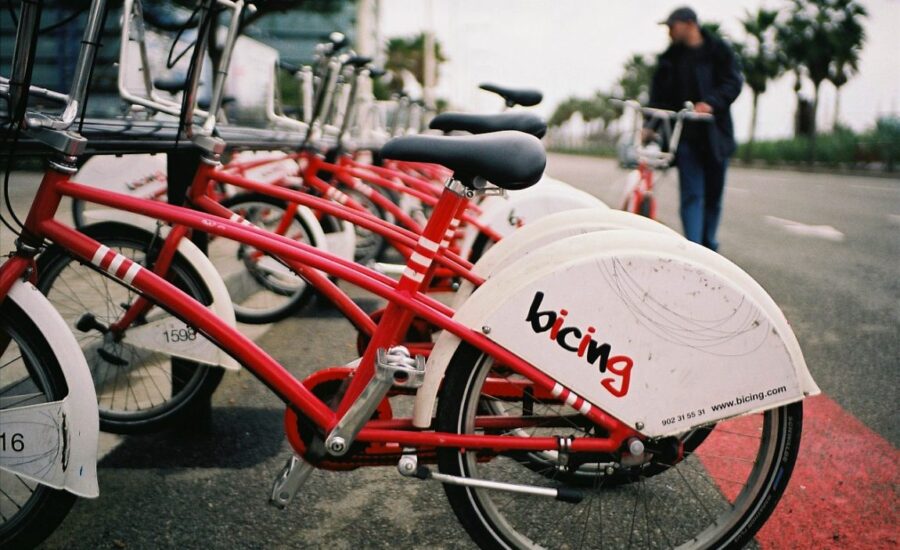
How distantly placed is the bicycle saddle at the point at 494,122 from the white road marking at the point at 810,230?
703 cm

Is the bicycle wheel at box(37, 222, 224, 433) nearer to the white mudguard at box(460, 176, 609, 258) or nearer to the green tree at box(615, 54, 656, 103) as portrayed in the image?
the white mudguard at box(460, 176, 609, 258)

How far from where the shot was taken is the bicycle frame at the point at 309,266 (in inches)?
79.0

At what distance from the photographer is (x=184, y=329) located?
284 cm

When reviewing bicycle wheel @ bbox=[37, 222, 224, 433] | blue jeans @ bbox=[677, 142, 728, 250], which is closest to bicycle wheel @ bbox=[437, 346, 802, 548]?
bicycle wheel @ bbox=[37, 222, 224, 433]

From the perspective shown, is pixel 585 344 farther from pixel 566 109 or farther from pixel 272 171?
pixel 566 109

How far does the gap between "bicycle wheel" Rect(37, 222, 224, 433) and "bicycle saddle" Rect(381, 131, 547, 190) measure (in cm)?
129

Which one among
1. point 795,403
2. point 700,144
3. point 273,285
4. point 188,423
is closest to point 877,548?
point 795,403

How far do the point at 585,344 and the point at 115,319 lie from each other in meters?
1.99

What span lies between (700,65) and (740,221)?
4780 millimetres

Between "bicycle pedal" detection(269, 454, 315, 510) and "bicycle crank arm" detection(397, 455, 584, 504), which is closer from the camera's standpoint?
"bicycle crank arm" detection(397, 455, 584, 504)

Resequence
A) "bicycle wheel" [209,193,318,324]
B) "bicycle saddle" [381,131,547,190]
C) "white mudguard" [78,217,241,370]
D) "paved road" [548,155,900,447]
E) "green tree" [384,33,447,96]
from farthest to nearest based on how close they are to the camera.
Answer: "green tree" [384,33,447,96]
"bicycle wheel" [209,193,318,324]
"paved road" [548,155,900,447]
"white mudguard" [78,217,241,370]
"bicycle saddle" [381,131,547,190]

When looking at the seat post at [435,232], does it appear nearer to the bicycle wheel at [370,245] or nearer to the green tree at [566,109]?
the bicycle wheel at [370,245]

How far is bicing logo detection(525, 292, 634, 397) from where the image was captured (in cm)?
192

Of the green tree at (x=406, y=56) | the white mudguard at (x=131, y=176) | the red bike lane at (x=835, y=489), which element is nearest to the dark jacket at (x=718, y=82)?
the red bike lane at (x=835, y=489)
